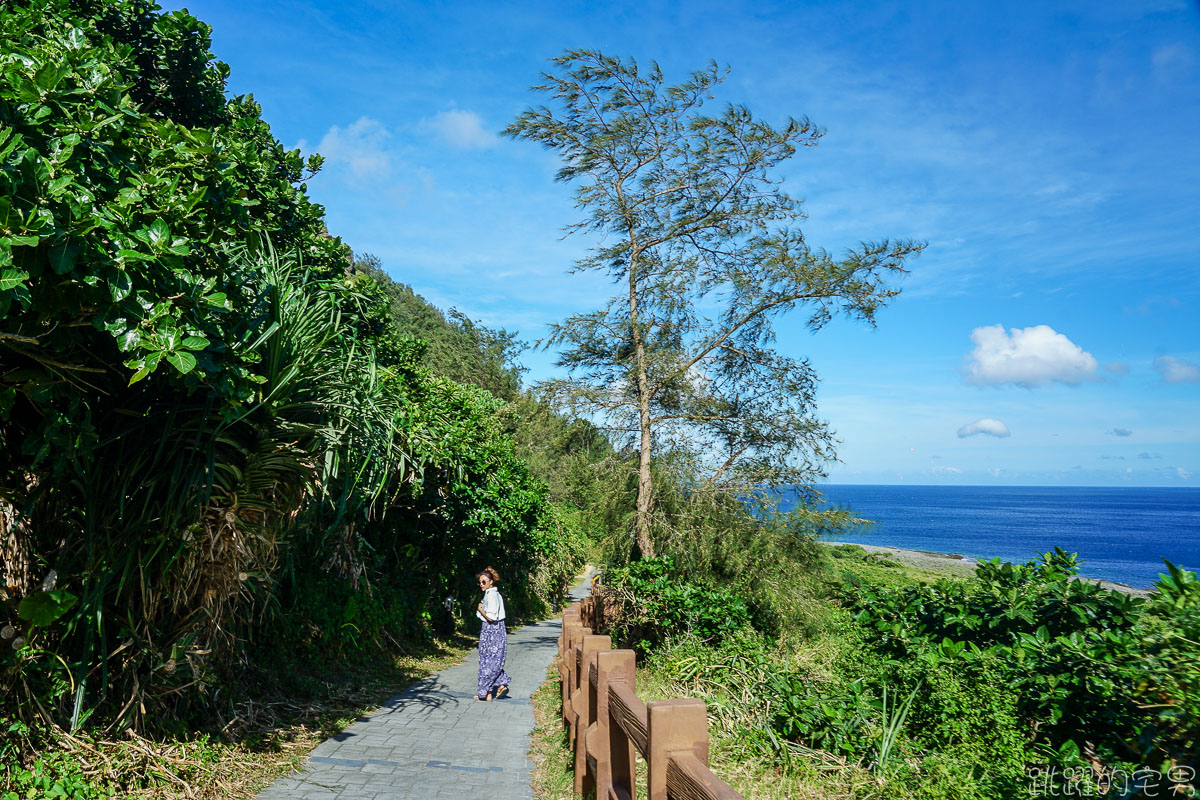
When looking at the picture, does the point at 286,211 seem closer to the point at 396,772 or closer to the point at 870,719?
the point at 396,772

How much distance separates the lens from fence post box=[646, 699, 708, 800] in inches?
117

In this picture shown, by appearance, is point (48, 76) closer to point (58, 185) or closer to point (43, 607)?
point (58, 185)

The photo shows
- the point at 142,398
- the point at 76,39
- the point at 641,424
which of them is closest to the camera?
the point at 76,39

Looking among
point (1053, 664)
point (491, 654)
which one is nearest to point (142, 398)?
point (491, 654)

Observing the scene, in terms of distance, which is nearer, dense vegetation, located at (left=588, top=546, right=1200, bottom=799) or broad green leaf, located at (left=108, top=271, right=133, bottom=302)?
broad green leaf, located at (left=108, top=271, right=133, bottom=302)

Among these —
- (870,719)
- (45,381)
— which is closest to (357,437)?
(45,381)

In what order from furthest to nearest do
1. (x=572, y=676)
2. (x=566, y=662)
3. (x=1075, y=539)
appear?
(x=1075, y=539) < (x=566, y=662) < (x=572, y=676)

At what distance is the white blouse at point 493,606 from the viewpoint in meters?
8.66

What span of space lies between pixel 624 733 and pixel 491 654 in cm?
499

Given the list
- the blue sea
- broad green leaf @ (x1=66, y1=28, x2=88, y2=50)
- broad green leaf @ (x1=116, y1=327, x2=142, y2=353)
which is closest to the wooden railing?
broad green leaf @ (x1=116, y1=327, x2=142, y2=353)

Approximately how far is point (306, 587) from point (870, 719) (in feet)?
20.1

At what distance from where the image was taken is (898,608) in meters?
8.24

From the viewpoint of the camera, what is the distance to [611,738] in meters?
4.22

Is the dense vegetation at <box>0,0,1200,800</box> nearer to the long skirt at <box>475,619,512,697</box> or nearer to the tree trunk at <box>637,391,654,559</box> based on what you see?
the long skirt at <box>475,619,512,697</box>
